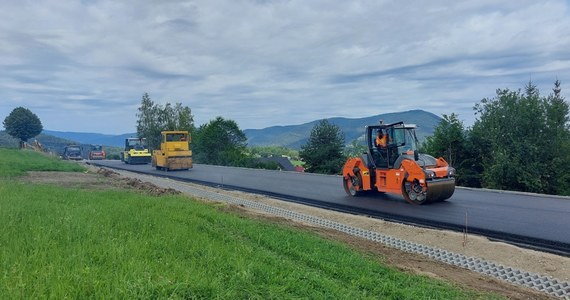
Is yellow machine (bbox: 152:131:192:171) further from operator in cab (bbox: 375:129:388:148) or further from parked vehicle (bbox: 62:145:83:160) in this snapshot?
parked vehicle (bbox: 62:145:83:160)

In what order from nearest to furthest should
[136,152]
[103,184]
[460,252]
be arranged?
[460,252] < [103,184] < [136,152]

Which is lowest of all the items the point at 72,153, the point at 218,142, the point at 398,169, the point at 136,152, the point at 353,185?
the point at 353,185

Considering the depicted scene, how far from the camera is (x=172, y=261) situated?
14.3ft

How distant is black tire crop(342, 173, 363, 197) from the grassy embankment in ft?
23.6

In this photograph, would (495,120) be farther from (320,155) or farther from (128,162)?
(128,162)

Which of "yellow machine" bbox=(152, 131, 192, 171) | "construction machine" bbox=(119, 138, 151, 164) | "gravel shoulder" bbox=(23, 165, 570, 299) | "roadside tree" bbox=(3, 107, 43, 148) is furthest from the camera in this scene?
"roadside tree" bbox=(3, 107, 43, 148)

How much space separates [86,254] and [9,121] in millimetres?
57123

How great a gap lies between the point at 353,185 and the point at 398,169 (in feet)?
6.51

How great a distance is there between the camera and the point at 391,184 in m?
12.8

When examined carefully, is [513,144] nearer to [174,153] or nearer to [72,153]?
[174,153]

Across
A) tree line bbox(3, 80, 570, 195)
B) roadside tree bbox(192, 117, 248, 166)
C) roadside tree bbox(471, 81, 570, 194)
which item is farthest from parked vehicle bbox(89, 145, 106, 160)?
roadside tree bbox(471, 81, 570, 194)

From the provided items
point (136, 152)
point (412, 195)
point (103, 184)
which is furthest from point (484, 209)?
point (136, 152)

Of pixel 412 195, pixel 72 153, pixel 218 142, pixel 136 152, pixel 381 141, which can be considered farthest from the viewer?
pixel 72 153

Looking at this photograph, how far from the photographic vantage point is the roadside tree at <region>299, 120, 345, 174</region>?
30.7m
